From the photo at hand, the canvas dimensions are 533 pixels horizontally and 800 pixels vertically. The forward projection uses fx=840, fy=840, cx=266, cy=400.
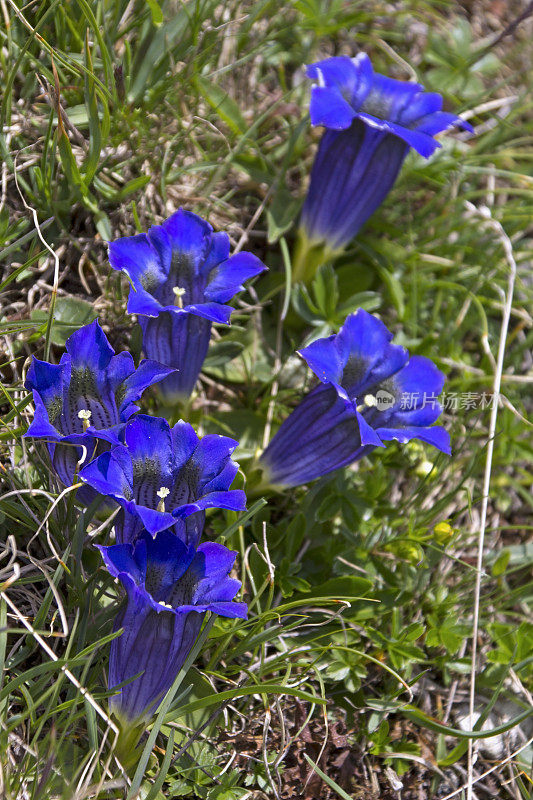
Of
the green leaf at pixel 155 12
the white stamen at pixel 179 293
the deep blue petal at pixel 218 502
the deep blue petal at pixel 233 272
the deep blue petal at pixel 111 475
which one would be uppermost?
the green leaf at pixel 155 12

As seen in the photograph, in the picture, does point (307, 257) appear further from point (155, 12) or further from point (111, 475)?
point (111, 475)

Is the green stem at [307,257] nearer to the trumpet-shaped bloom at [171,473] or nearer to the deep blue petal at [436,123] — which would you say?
the deep blue petal at [436,123]

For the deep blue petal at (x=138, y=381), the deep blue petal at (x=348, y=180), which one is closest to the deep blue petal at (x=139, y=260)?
the deep blue petal at (x=138, y=381)

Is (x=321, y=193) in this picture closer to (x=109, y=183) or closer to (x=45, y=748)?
(x=109, y=183)

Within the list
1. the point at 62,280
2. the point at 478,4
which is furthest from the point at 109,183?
the point at 478,4

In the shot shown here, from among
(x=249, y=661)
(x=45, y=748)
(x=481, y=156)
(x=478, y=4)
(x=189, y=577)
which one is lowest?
(x=249, y=661)

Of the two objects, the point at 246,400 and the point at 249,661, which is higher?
the point at 246,400
